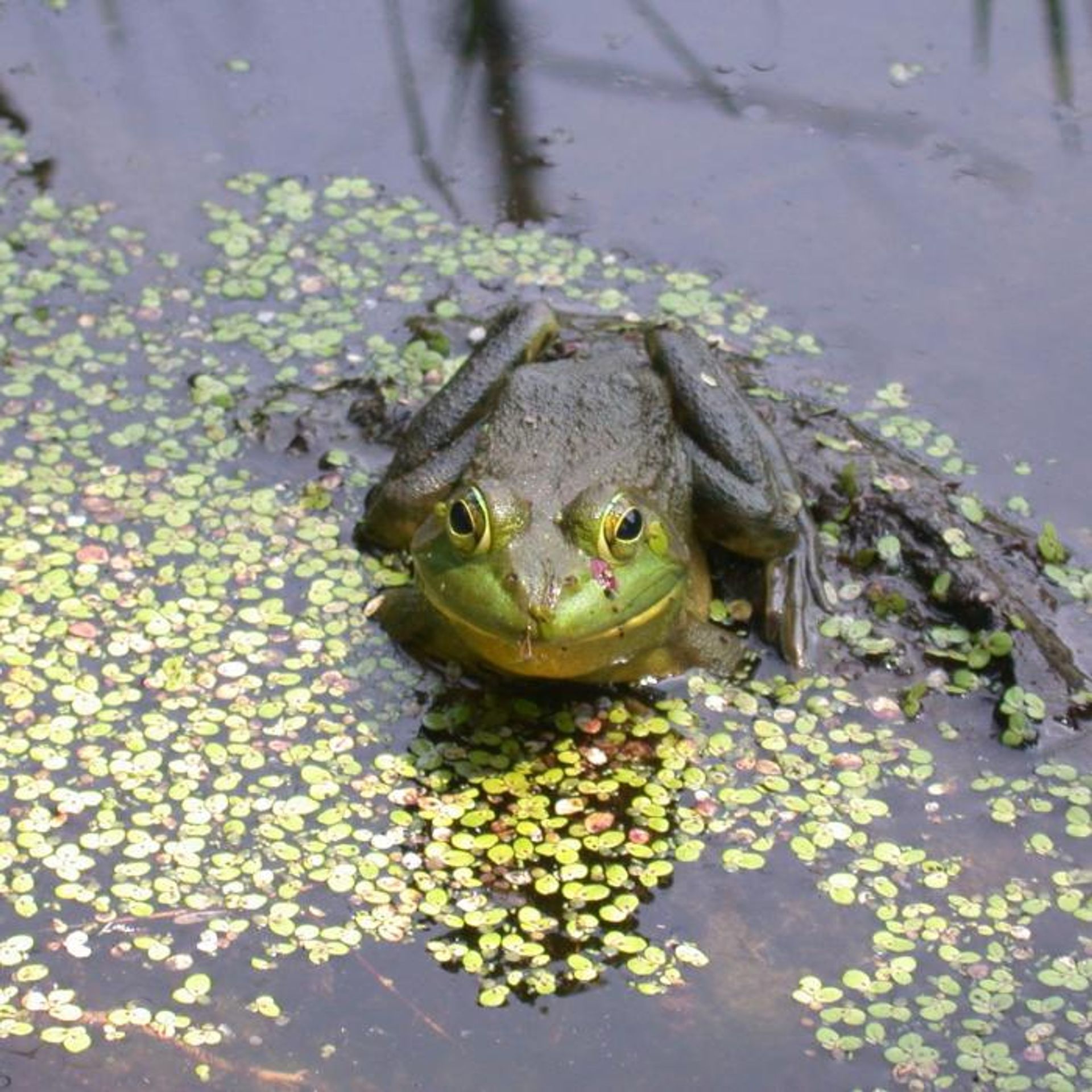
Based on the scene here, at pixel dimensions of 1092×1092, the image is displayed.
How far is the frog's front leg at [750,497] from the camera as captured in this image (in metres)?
4.69

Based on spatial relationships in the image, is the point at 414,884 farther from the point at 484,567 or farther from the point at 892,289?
the point at 892,289

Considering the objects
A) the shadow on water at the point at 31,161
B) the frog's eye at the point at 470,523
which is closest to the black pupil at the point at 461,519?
the frog's eye at the point at 470,523

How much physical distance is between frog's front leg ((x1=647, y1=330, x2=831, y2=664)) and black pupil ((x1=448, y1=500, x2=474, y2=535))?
2.48 feet

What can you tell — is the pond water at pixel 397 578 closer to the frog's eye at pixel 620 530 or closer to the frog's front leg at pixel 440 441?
the frog's front leg at pixel 440 441

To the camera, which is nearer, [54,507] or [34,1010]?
[34,1010]

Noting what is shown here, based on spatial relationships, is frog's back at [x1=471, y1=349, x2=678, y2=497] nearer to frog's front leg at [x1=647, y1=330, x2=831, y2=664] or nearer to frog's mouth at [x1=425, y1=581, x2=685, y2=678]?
frog's front leg at [x1=647, y1=330, x2=831, y2=664]

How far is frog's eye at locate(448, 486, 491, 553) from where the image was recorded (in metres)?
4.18

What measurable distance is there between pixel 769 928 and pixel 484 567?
0.94 m

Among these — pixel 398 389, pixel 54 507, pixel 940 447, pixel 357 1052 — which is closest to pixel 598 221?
pixel 398 389

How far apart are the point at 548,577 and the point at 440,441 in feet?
2.70

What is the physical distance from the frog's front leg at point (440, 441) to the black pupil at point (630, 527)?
63 centimetres

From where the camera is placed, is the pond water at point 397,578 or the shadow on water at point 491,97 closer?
the pond water at point 397,578

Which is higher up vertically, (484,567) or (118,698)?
(484,567)

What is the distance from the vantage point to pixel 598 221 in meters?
6.00
